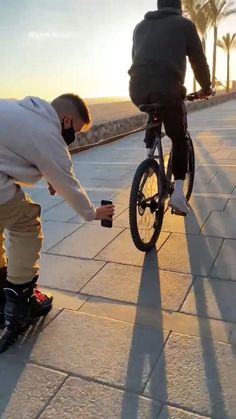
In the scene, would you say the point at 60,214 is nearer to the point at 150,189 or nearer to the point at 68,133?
the point at 150,189

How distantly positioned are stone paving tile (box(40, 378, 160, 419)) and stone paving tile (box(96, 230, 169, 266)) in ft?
4.33

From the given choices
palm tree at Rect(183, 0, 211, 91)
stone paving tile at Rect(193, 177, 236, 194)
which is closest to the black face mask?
stone paving tile at Rect(193, 177, 236, 194)

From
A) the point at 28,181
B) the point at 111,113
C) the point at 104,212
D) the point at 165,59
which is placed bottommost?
the point at 111,113

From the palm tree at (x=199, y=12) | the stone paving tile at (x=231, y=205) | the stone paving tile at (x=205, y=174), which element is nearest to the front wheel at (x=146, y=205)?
the stone paving tile at (x=231, y=205)

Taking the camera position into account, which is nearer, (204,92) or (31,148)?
(31,148)

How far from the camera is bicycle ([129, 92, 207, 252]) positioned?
3098 millimetres

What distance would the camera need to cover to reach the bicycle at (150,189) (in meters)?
3.10

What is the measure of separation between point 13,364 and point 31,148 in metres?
1.07

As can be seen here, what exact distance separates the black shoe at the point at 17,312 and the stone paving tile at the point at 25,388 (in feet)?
0.51

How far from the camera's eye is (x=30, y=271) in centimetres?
236

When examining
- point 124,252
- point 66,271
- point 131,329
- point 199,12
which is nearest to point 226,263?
point 124,252

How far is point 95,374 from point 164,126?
1.99m

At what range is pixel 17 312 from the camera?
2338 millimetres

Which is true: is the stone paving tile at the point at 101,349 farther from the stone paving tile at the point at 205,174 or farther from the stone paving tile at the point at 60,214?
the stone paving tile at the point at 205,174
